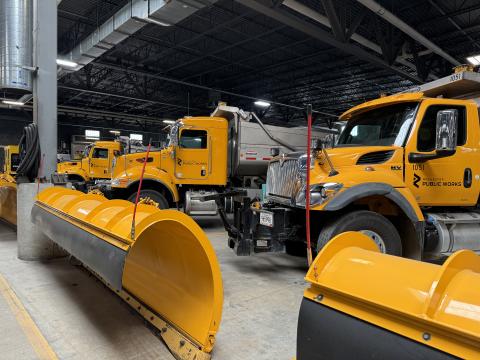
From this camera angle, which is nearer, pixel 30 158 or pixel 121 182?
pixel 30 158

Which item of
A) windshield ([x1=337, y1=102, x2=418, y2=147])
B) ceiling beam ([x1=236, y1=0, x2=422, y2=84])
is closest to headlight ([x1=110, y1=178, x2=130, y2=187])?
ceiling beam ([x1=236, y1=0, x2=422, y2=84])

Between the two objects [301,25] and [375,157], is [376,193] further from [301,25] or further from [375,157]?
[301,25]

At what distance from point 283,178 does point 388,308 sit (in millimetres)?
3206

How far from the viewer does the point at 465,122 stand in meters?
4.30

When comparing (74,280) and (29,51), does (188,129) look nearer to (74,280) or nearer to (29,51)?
(29,51)

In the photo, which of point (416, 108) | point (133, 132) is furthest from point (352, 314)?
point (133, 132)

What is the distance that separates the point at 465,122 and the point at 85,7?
992 centimetres

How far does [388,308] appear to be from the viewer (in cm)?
129

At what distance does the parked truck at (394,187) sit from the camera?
3.67m

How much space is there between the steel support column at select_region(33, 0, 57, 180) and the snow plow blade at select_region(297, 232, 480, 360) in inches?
191

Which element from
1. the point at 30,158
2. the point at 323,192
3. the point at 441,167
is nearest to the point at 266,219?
the point at 323,192

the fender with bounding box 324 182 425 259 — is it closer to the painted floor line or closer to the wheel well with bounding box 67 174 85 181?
the painted floor line

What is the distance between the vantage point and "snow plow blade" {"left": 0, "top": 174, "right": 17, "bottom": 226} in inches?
271

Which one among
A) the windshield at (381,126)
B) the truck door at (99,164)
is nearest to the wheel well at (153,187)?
the windshield at (381,126)
